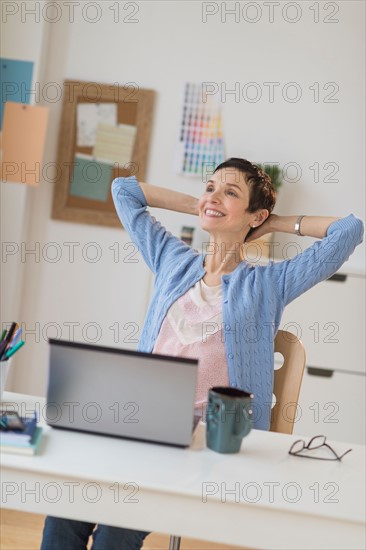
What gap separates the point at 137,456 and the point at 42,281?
257 cm

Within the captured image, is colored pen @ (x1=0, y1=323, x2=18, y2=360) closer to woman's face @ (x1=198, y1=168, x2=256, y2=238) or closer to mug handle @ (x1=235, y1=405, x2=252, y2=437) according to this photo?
mug handle @ (x1=235, y1=405, x2=252, y2=437)

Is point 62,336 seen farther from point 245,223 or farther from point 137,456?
point 137,456

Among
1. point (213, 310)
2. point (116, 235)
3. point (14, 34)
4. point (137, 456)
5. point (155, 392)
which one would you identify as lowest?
point (137, 456)

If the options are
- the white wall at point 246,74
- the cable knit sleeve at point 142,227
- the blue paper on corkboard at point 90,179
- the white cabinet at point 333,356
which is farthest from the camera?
the blue paper on corkboard at point 90,179

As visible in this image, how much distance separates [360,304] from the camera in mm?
3576

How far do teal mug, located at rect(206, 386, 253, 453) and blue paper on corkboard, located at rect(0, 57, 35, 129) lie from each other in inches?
100

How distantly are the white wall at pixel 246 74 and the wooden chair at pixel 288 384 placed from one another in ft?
5.29

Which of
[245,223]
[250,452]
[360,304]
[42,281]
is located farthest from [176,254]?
[42,281]

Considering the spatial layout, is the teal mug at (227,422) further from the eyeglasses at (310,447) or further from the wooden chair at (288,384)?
the wooden chair at (288,384)

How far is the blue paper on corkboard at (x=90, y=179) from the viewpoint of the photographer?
12.8 feet

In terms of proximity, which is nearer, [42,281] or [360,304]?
[360,304]

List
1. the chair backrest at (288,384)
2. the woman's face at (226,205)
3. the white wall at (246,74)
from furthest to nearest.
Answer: the white wall at (246,74), the woman's face at (226,205), the chair backrest at (288,384)

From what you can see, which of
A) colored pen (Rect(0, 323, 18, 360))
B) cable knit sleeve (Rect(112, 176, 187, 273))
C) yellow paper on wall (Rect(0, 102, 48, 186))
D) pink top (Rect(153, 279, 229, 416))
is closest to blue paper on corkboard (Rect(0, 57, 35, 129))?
yellow paper on wall (Rect(0, 102, 48, 186))

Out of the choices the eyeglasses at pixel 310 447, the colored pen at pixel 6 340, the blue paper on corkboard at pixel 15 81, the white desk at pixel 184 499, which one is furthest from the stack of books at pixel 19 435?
the blue paper on corkboard at pixel 15 81
